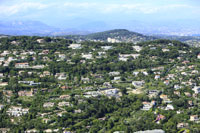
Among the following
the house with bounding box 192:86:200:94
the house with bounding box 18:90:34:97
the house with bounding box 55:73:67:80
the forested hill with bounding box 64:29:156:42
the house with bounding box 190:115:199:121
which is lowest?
the house with bounding box 190:115:199:121

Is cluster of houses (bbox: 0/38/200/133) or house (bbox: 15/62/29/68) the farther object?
house (bbox: 15/62/29/68)

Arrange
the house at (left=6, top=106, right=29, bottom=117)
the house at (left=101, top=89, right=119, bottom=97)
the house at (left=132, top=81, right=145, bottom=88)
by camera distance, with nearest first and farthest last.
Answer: the house at (left=6, top=106, right=29, bottom=117), the house at (left=101, top=89, right=119, bottom=97), the house at (left=132, top=81, right=145, bottom=88)

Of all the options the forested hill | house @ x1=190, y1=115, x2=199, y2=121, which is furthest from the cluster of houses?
the forested hill

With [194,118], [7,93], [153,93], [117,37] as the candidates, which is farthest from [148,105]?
[117,37]

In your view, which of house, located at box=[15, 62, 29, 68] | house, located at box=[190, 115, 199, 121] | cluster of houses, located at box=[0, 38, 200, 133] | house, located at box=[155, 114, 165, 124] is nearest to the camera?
house, located at box=[155, 114, 165, 124]

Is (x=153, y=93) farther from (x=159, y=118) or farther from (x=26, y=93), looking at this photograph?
(x=26, y=93)

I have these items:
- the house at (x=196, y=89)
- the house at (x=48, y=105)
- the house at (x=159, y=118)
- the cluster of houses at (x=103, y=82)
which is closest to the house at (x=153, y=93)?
the cluster of houses at (x=103, y=82)

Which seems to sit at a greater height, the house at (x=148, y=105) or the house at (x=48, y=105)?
the house at (x=48, y=105)

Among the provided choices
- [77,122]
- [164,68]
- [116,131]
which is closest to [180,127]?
[116,131]

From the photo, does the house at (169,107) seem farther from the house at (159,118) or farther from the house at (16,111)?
the house at (16,111)

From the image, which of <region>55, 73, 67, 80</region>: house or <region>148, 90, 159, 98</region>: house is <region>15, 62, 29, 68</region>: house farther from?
<region>148, 90, 159, 98</region>: house
